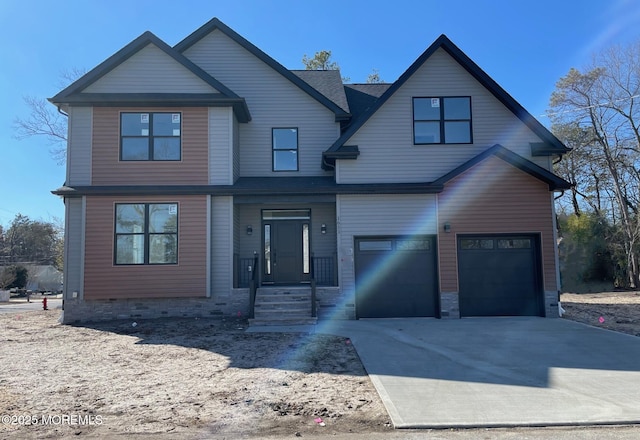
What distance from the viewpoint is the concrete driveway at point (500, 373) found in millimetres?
4754

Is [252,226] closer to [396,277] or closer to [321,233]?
[321,233]

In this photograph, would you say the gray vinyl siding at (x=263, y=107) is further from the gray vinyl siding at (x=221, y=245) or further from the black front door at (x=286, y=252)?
the gray vinyl siding at (x=221, y=245)

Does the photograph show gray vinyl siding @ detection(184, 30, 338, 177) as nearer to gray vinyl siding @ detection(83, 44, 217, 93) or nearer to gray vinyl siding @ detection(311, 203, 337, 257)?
gray vinyl siding @ detection(311, 203, 337, 257)

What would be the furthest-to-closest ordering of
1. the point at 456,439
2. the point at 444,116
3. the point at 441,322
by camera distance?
the point at 444,116 → the point at 441,322 → the point at 456,439

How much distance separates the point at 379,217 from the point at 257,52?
22.4 ft

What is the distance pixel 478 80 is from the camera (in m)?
12.7

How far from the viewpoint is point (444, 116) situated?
1267 centimetres

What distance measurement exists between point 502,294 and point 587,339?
10.4ft

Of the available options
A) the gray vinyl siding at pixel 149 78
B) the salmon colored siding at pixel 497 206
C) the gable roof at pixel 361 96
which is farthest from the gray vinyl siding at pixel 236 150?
the salmon colored siding at pixel 497 206

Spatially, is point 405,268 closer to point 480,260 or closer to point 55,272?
point 480,260

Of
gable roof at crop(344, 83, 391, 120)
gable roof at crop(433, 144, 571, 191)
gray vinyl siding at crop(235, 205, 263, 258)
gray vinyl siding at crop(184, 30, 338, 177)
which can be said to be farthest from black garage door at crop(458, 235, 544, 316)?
gable roof at crop(344, 83, 391, 120)

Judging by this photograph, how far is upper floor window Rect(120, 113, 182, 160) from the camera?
39.2 feet

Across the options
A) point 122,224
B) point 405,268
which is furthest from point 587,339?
point 122,224

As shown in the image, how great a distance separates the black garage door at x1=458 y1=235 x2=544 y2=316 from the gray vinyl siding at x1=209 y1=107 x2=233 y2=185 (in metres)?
6.85
